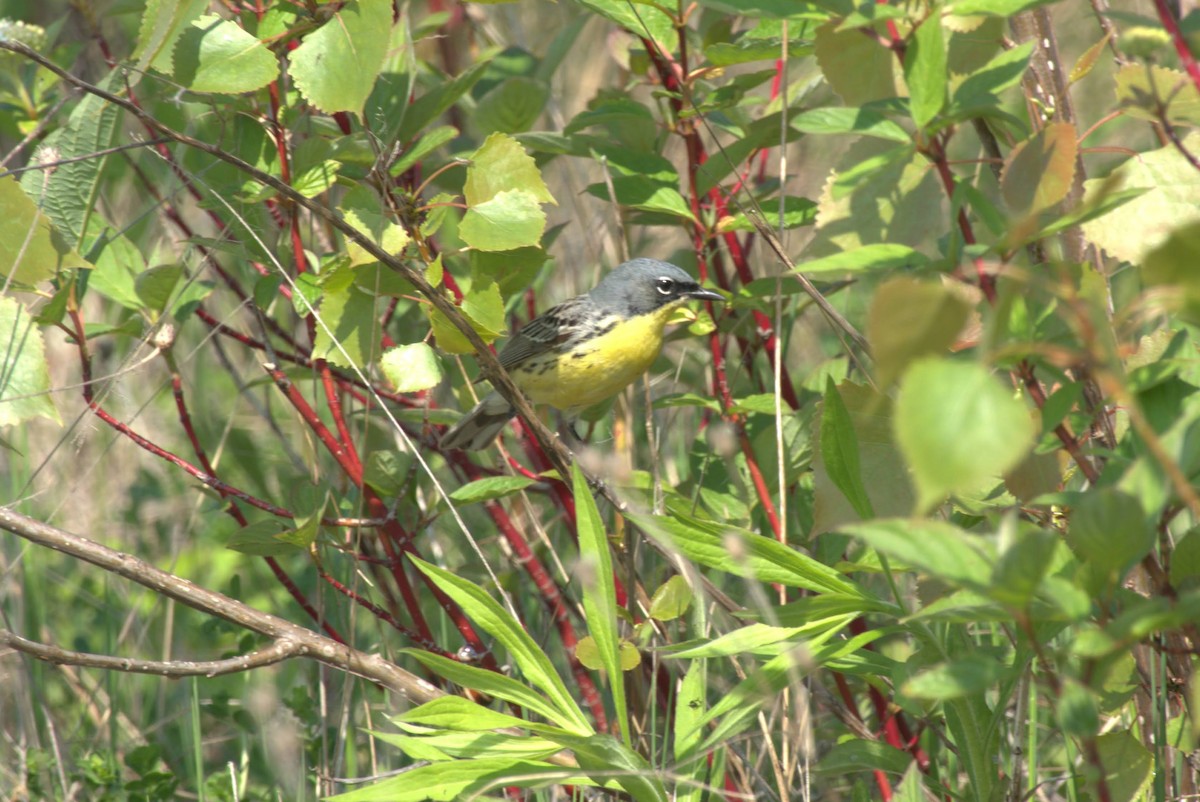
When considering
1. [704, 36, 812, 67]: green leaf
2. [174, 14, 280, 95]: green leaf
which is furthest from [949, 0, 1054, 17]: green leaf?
[174, 14, 280, 95]: green leaf

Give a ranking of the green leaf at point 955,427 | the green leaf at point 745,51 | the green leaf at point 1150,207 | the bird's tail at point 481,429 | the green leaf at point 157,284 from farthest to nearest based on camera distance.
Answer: the bird's tail at point 481,429
the green leaf at point 157,284
the green leaf at point 745,51
the green leaf at point 1150,207
the green leaf at point 955,427

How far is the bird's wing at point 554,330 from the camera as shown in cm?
455

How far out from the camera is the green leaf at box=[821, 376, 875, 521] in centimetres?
206

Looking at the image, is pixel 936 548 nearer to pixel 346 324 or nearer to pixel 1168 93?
pixel 1168 93

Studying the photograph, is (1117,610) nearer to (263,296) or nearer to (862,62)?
(862,62)

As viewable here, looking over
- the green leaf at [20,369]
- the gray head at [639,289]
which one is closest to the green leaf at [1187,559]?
the green leaf at [20,369]

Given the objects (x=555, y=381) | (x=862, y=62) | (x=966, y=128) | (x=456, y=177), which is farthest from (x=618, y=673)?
(x=966, y=128)

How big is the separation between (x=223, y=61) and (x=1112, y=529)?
5.59ft

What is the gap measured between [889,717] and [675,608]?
74cm

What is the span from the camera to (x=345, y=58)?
2.19 metres

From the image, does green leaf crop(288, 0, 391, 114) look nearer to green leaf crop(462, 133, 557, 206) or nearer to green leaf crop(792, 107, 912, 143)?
green leaf crop(462, 133, 557, 206)

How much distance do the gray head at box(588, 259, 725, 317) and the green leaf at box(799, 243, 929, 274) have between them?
243 cm

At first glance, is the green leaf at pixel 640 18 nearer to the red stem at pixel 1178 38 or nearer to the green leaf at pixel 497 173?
the green leaf at pixel 497 173

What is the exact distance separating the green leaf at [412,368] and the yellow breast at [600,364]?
5.80 ft
